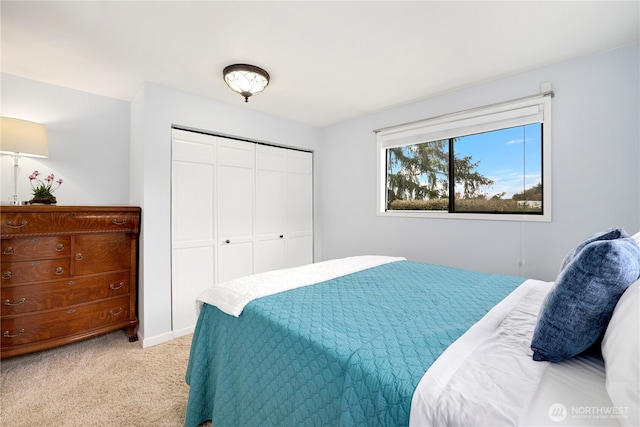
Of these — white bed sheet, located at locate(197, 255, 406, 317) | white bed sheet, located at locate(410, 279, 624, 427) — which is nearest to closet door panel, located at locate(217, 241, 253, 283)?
white bed sheet, located at locate(197, 255, 406, 317)

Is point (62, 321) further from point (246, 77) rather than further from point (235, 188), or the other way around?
point (246, 77)

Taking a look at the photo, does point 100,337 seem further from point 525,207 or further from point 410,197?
point 525,207

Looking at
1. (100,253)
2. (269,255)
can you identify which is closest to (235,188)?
(269,255)

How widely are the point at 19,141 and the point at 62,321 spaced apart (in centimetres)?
153

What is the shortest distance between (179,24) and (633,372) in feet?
8.35

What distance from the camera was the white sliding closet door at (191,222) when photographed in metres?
2.81

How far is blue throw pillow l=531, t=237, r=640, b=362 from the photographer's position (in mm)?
807

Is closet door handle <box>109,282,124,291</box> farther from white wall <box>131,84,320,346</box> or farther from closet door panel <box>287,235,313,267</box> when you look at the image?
closet door panel <box>287,235,313,267</box>

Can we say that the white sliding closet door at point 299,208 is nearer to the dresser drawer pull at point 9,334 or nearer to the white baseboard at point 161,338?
the white baseboard at point 161,338

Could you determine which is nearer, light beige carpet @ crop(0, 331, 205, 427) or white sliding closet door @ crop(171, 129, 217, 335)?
light beige carpet @ crop(0, 331, 205, 427)

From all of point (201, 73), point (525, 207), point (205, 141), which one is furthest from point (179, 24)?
point (525, 207)

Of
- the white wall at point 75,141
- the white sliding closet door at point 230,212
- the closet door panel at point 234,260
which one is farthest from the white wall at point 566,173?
the white wall at point 75,141

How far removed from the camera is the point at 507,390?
769mm

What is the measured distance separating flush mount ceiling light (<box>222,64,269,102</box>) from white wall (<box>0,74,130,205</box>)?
5.01 feet
